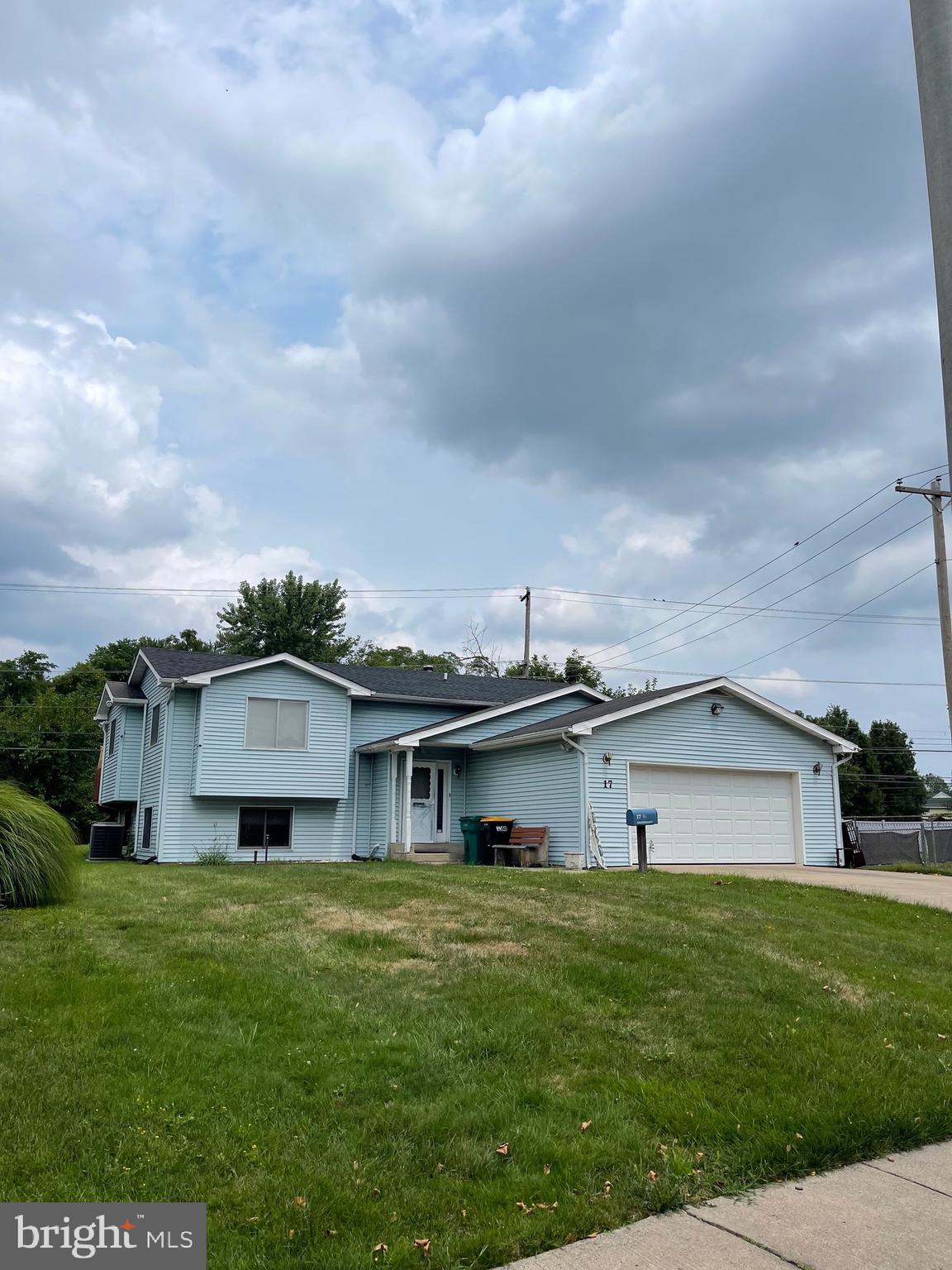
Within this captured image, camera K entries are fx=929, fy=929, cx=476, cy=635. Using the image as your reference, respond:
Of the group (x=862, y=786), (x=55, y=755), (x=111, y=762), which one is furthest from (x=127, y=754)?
(x=862, y=786)

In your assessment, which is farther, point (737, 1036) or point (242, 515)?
point (242, 515)

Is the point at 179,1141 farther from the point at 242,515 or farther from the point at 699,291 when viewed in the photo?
the point at 242,515

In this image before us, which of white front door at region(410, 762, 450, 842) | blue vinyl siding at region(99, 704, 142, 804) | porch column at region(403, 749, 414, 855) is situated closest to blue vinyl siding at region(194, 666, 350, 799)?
white front door at region(410, 762, 450, 842)

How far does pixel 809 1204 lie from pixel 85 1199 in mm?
2923

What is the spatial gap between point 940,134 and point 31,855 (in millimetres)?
10202

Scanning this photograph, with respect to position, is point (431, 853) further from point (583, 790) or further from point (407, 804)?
point (583, 790)

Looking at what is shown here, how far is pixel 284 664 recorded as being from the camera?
22.4 m

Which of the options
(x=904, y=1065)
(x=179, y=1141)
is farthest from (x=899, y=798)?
(x=179, y=1141)

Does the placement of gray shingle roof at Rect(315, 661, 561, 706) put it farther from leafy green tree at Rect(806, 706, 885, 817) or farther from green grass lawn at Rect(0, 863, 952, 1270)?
leafy green tree at Rect(806, 706, 885, 817)

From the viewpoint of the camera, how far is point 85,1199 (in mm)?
3574

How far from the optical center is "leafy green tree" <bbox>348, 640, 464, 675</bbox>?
5284 centimetres

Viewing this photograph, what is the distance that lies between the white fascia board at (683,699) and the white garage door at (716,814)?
4.04 feet

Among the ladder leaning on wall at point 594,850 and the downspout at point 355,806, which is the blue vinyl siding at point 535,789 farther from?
the downspout at point 355,806

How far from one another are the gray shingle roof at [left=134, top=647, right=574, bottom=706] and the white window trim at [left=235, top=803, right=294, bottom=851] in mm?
3439
